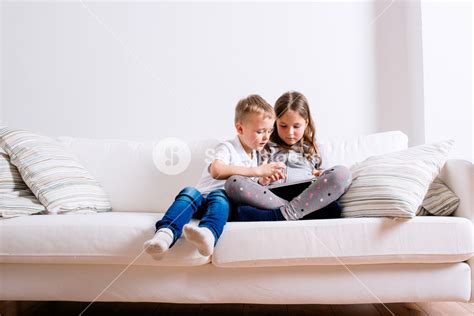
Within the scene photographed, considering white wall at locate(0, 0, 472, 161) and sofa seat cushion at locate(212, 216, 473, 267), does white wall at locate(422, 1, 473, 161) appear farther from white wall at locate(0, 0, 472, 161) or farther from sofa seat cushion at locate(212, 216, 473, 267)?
sofa seat cushion at locate(212, 216, 473, 267)

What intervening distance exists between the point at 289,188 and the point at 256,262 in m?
0.38

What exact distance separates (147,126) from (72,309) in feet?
3.66

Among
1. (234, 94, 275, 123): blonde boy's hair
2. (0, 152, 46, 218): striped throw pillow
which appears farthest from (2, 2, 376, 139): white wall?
(0, 152, 46, 218): striped throw pillow

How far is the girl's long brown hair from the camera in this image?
187 centimetres

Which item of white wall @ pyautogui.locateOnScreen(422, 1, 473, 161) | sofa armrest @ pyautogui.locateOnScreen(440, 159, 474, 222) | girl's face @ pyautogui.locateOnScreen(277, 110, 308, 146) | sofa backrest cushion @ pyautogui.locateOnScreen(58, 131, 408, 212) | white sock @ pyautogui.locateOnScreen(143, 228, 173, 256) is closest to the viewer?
white sock @ pyautogui.locateOnScreen(143, 228, 173, 256)

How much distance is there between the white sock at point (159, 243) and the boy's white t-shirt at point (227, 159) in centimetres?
45

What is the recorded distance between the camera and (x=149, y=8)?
8.37ft

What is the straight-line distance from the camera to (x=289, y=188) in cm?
166

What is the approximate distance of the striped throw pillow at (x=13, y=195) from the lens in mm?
1606

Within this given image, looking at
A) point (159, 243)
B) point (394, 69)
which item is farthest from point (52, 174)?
point (394, 69)

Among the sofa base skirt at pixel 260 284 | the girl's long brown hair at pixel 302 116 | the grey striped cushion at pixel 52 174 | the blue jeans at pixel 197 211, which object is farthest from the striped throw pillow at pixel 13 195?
the girl's long brown hair at pixel 302 116

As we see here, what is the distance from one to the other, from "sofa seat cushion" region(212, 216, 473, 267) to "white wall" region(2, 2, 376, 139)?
Answer: 1168 millimetres

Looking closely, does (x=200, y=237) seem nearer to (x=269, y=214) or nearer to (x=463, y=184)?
(x=269, y=214)

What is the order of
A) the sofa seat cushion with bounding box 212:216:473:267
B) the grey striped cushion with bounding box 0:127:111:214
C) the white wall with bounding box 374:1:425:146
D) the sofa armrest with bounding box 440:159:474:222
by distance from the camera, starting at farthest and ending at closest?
the white wall with bounding box 374:1:425:146 → the grey striped cushion with bounding box 0:127:111:214 → the sofa armrest with bounding box 440:159:474:222 → the sofa seat cushion with bounding box 212:216:473:267
